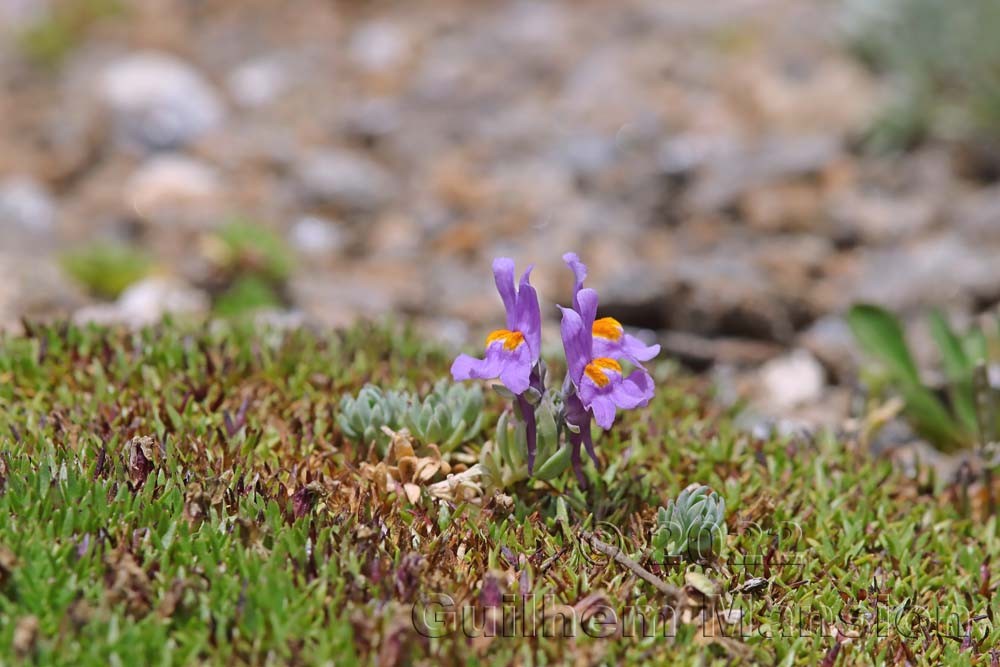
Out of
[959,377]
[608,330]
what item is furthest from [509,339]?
[959,377]

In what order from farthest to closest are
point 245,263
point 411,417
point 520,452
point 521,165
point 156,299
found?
1. point 521,165
2. point 245,263
3. point 156,299
4. point 411,417
5. point 520,452

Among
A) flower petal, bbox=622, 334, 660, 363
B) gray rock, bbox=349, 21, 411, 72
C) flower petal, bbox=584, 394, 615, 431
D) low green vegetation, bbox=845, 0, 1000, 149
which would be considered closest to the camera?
flower petal, bbox=584, 394, 615, 431

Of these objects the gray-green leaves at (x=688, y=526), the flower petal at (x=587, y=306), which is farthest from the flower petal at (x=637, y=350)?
the gray-green leaves at (x=688, y=526)

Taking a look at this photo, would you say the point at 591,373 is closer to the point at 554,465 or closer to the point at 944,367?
the point at 554,465

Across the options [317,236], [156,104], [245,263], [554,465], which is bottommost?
[554,465]

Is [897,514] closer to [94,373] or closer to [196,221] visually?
[94,373]

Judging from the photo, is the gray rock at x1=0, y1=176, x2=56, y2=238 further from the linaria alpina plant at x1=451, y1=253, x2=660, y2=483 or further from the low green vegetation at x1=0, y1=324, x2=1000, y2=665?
the linaria alpina plant at x1=451, y1=253, x2=660, y2=483

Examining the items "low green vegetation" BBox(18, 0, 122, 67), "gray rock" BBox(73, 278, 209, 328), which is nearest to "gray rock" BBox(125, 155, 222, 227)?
"gray rock" BBox(73, 278, 209, 328)

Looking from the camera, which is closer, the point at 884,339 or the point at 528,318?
the point at 528,318
